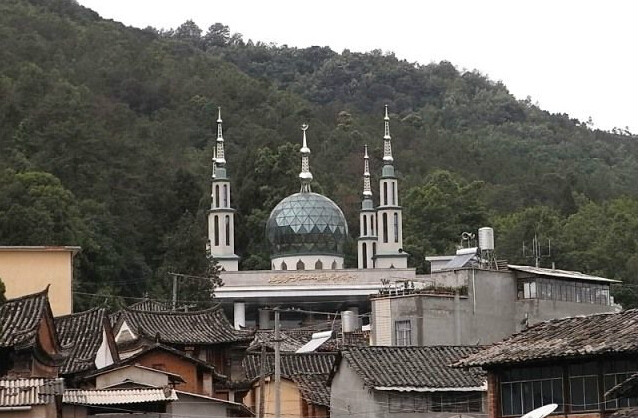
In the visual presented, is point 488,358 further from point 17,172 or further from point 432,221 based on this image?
point 432,221

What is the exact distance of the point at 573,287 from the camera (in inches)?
2562

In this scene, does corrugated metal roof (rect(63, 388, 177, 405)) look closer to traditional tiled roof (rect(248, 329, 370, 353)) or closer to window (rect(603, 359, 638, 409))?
window (rect(603, 359, 638, 409))

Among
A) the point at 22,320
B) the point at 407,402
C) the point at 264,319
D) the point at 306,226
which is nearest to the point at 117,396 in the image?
the point at 22,320

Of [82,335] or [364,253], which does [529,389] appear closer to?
[82,335]

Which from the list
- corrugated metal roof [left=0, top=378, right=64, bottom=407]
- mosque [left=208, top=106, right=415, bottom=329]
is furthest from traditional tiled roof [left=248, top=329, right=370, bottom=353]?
mosque [left=208, top=106, right=415, bottom=329]

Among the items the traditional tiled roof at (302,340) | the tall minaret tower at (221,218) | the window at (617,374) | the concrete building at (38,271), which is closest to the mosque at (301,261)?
the tall minaret tower at (221,218)

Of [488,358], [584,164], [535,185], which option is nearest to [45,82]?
[535,185]

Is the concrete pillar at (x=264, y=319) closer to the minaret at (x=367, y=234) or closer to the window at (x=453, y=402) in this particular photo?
the minaret at (x=367, y=234)

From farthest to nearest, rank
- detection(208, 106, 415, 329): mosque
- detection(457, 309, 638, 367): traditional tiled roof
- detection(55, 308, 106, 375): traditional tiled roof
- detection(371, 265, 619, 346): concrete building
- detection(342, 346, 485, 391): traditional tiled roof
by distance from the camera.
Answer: detection(208, 106, 415, 329): mosque
detection(371, 265, 619, 346): concrete building
detection(342, 346, 485, 391): traditional tiled roof
detection(55, 308, 106, 375): traditional tiled roof
detection(457, 309, 638, 367): traditional tiled roof

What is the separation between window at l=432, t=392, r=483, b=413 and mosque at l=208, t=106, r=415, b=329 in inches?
2138

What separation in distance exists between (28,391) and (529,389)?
9985 millimetres

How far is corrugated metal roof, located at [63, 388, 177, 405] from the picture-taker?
3603 cm

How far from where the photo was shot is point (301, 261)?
108375 millimetres

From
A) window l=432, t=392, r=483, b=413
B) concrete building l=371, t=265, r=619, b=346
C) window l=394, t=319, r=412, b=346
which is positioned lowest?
window l=432, t=392, r=483, b=413
